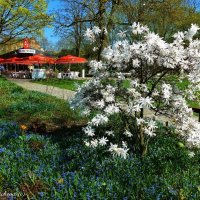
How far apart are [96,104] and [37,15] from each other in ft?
87.7

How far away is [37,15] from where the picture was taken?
99.4 ft

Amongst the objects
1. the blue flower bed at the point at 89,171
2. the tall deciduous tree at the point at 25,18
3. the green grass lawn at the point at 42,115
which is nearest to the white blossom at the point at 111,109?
the blue flower bed at the point at 89,171

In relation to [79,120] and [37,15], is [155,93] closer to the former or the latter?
[79,120]

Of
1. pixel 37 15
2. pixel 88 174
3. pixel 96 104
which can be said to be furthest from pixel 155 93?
pixel 37 15

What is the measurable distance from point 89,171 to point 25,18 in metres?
27.5

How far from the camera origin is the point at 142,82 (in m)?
5.39

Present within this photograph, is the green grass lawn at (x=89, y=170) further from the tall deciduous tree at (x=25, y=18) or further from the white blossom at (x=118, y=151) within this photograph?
the tall deciduous tree at (x=25, y=18)

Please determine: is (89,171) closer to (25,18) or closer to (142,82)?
(142,82)

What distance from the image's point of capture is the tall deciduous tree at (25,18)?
29.3 m

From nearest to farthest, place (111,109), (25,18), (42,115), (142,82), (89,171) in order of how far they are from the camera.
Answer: (89,171), (111,109), (142,82), (42,115), (25,18)

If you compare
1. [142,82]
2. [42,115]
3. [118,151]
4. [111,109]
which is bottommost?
[42,115]

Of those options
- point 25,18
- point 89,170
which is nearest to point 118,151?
point 89,170

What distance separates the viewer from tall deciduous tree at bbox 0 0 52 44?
96.2 feet

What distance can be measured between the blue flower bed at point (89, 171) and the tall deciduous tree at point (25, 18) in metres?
24.6
